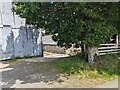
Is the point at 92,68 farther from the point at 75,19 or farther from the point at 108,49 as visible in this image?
the point at 108,49

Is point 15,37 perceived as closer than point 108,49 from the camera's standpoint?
No

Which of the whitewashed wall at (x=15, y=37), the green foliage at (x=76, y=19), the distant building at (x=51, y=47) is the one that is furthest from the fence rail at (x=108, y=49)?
the distant building at (x=51, y=47)

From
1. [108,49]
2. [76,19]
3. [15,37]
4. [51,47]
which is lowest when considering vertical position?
[51,47]

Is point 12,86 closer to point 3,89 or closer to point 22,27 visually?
point 3,89

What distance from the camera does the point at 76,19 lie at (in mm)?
8445

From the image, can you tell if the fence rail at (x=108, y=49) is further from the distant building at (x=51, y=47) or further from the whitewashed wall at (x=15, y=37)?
the distant building at (x=51, y=47)

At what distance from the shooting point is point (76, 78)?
823 cm

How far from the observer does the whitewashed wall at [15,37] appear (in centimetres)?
1300

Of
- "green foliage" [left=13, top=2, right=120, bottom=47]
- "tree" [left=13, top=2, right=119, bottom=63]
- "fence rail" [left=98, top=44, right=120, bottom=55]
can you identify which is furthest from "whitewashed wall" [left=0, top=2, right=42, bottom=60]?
"fence rail" [left=98, top=44, right=120, bottom=55]

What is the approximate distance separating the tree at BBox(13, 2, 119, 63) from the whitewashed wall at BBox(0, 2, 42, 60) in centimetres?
459

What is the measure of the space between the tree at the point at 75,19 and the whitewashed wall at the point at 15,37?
459 centimetres

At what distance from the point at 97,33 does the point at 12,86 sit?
3.67 metres

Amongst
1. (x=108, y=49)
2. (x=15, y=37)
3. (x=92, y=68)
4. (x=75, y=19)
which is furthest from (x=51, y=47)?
(x=75, y=19)

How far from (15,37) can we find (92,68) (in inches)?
252
